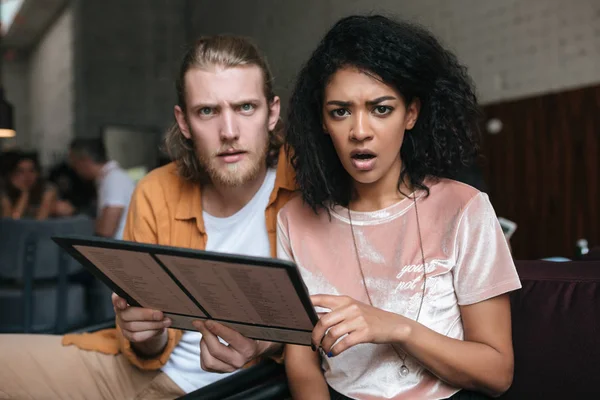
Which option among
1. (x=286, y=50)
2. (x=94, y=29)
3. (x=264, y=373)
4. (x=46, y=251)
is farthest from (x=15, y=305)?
(x=94, y=29)

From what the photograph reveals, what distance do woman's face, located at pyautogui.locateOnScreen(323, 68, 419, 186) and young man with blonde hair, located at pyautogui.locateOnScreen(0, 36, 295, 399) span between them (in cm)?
36

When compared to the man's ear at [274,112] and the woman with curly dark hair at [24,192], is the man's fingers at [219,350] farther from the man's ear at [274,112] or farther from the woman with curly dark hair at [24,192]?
the woman with curly dark hair at [24,192]

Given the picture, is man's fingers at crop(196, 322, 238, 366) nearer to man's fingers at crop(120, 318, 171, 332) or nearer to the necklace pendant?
man's fingers at crop(120, 318, 171, 332)

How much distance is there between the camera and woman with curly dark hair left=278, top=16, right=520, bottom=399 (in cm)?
129

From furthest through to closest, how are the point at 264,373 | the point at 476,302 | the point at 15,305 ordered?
1. the point at 15,305
2. the point at 264,373
3. the point at 476,302

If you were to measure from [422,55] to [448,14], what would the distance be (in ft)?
12.7

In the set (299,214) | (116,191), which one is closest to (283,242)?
(299,214)

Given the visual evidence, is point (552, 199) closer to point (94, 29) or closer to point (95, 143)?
point (95, 143)

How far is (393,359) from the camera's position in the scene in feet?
4.40

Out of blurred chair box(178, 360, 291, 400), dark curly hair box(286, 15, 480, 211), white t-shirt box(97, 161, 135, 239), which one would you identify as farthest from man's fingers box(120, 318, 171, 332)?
white t-shirt box(97, 161, 135, 239)

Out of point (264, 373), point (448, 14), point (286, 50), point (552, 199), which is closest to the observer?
point (264, 373)

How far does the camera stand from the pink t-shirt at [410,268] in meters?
1.31

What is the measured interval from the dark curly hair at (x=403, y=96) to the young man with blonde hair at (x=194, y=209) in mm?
177

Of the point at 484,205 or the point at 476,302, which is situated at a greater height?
the point at 484,205
